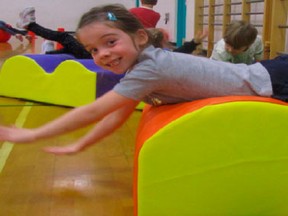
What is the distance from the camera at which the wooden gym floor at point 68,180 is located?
4.25 feet

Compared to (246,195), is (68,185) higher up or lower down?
lower down

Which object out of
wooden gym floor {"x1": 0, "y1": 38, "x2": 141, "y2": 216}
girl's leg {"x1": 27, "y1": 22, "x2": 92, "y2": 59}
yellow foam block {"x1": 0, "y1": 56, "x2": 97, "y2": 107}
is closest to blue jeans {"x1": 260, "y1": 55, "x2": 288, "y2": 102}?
wooden gym floor {"x1": 0, "y1": 38, "x2": 141, "y2": 216}

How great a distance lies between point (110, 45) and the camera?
1108 millimetres

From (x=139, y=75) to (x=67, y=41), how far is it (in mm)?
2461

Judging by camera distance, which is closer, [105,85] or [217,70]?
[217,70]

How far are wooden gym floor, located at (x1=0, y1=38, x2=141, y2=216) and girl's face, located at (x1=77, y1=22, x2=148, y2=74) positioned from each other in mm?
473

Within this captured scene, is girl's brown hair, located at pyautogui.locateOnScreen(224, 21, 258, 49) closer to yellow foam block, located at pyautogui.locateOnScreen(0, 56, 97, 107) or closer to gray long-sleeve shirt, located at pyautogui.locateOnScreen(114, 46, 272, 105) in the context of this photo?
yellow foam block, located at pyautogui.locateOnScreen(0, 56, 97, 107)

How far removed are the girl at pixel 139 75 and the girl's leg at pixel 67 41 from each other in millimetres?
2176

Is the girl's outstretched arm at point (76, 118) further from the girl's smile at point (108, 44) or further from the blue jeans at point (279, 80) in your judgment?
the blue jeans at point (279, 80)

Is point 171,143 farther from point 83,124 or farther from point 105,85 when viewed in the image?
point 105,85

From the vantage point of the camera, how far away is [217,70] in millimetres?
1169

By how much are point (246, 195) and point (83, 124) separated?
1.55 ft

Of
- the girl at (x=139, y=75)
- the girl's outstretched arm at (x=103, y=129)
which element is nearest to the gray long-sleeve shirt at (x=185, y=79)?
the girl at (x=139, y=75)

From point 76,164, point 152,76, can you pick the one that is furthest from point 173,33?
point 152,76
